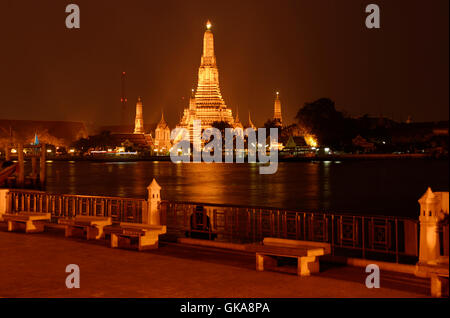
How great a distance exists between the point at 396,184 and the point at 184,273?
61.0 metres

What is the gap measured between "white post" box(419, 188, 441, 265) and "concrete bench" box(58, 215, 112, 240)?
23.9 feet

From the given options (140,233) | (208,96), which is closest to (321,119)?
(208,96)

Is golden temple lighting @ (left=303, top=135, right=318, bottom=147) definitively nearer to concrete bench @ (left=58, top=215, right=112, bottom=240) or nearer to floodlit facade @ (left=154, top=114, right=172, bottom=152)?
floodlit facade @ (left=154, top=114, right=172, bottom=152)

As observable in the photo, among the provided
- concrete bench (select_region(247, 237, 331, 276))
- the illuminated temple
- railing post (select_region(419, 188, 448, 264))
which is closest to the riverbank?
the illuminated temple

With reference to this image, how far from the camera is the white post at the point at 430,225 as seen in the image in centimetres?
895

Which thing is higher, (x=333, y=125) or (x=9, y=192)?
(x=333, y=125)

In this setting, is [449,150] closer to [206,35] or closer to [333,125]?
[333,125]

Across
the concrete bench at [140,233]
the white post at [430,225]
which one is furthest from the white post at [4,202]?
the white post at [430,225]

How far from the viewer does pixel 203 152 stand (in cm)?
14162

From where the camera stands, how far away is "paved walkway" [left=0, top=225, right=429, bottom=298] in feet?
28.5

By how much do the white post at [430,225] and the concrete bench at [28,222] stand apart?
371 inches

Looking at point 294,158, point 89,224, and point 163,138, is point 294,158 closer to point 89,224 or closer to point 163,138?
point 163,138

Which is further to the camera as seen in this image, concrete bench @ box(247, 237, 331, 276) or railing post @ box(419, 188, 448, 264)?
concrete bench @ box(247, 237, 331, 276)
